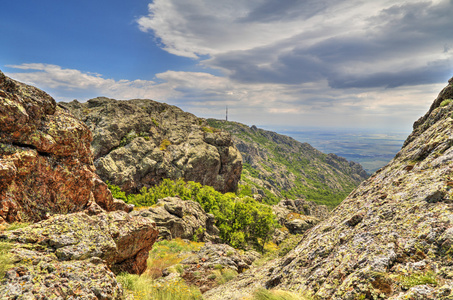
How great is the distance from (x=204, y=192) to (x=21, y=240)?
A: 57959mm

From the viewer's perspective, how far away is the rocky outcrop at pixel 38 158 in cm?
999

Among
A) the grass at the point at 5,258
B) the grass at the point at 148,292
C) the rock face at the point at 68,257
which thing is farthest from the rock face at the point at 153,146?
the grass at the point at 5,258

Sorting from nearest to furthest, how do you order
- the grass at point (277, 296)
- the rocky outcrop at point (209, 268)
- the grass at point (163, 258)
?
the grass at point (277, 296)
the rocky outcrop at point (209, 268)
the grass at point (163, 258)

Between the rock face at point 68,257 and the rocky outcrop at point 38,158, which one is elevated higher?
the rocky outcrop at point 38,158

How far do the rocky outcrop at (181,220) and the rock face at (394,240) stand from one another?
27.4m

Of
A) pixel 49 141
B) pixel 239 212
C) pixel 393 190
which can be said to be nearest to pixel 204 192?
pixel 239 212

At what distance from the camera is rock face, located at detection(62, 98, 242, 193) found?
70.9m

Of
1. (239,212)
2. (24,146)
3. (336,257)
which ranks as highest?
(24,146)

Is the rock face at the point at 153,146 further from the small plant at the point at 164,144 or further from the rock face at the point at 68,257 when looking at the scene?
the rock face at the point at 68,257

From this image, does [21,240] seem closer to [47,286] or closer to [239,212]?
[47,286]

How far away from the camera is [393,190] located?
28.5ft

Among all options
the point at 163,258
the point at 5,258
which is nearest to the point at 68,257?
the point at 5,258

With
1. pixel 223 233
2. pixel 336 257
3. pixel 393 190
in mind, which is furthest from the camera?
pixel 223 233

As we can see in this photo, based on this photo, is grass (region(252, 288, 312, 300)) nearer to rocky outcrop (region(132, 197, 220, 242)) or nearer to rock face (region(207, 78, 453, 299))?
rock face (region(207, 78, 453, 299))
